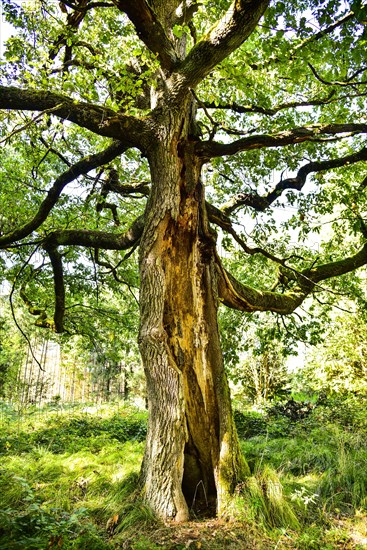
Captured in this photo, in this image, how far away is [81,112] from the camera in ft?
13.0

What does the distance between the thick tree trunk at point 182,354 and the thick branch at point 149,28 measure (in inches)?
32.9

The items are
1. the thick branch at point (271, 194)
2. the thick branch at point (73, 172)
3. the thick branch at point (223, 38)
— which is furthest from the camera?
the thick branch at point (271, 194)

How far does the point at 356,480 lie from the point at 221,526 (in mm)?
1707

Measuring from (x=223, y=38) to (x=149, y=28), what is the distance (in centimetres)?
79

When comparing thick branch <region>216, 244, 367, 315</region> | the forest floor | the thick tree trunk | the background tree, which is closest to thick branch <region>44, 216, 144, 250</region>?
the background tree

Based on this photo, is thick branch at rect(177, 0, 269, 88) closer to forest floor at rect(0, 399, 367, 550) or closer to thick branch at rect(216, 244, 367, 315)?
thick branch at rect(216, 244, 367, 315)

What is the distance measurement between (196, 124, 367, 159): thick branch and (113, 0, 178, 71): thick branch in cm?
99

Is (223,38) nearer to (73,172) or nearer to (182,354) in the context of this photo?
(73,172)

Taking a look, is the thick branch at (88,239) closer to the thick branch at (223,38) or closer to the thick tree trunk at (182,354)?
the thick tree trunk at (182,354)

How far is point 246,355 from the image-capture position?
622 inches

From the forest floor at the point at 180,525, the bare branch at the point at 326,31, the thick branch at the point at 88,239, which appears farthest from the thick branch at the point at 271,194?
the forest floor at the point at 180,525

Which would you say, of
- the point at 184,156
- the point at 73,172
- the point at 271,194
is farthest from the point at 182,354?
the point at 271,194

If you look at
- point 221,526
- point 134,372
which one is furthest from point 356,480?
point 134,372

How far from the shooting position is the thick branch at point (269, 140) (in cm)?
427
